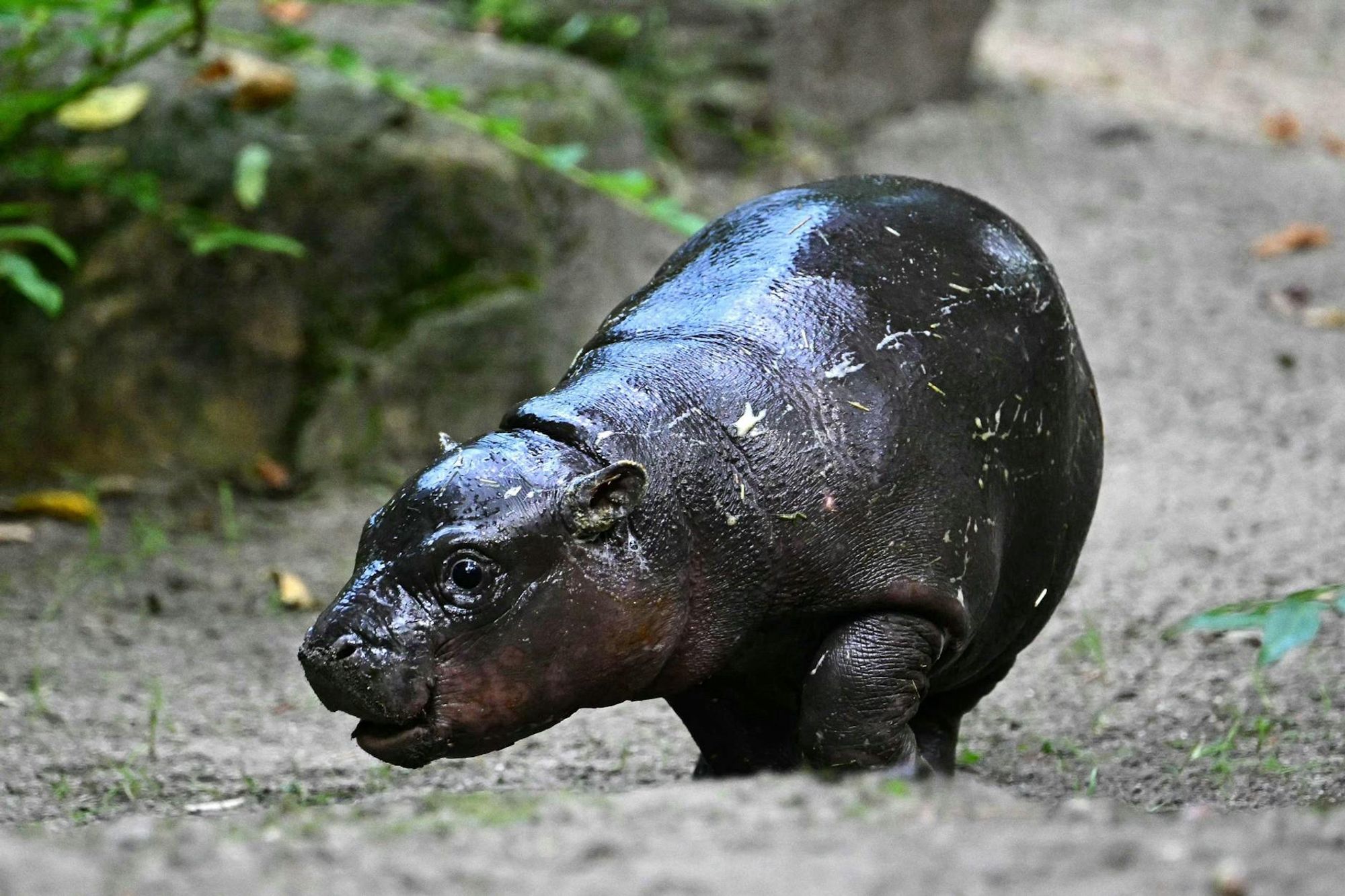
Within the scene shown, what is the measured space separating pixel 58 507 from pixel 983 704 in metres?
3.09

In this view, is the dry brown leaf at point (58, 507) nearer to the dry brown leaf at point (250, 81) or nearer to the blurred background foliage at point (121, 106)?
the blurred background foliage at point (121, 106)

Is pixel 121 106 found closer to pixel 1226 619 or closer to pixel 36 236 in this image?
pixel 36 236

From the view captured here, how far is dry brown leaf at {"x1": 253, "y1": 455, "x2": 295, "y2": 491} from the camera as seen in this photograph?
19.3ft

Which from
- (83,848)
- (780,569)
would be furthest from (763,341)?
(83,848)

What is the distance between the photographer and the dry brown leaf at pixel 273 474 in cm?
589

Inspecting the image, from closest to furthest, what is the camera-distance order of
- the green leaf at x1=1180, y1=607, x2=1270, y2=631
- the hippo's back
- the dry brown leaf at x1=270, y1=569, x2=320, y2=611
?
the green leaf at x1=1180, y1=607, x2=1270, y2=631
the hippo's back
the dry brown leaf at x1=270, y1=569, x2=320, y2=611

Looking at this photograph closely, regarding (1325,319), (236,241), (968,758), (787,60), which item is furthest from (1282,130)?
(968,758)

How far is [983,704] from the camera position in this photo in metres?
4.38

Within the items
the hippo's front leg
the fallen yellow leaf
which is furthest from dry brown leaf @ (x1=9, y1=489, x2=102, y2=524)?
the hippo's front leg

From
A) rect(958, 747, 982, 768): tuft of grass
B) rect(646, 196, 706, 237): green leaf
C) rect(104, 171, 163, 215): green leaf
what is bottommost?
rect(958, 747, 982, 768): tuft of grass

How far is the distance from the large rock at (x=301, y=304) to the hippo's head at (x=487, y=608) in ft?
10.4

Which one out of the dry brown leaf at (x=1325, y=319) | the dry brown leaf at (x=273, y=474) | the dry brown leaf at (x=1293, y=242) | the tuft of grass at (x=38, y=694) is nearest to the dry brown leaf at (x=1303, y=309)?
the dry brown leaf at (x=1325, y=319)

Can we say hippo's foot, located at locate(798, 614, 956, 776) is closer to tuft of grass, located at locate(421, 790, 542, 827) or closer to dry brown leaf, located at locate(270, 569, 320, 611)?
tuft of grass, located at locate(421, 790, 542, 827)

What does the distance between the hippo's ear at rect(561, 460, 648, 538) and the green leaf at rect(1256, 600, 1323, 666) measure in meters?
1.02
